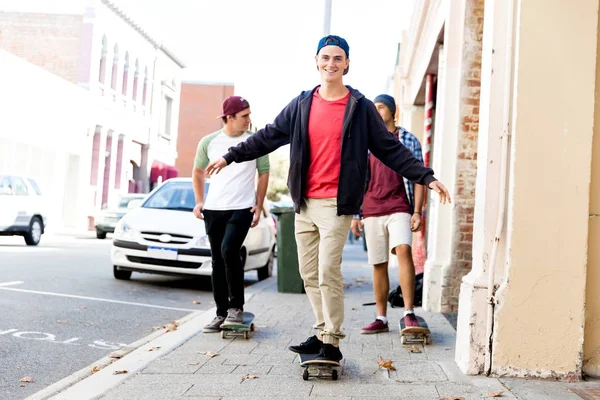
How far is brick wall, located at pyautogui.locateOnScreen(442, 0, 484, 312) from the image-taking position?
8.15 meters

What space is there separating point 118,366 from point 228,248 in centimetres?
154

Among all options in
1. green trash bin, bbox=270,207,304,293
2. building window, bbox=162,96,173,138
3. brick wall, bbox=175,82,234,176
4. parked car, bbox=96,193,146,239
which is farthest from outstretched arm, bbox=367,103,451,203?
brick wall, bbox=175,82,234,176

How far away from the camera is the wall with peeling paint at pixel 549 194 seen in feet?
15.6

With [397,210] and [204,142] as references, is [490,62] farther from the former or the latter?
[204,142]

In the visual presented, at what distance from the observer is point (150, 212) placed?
446 inches

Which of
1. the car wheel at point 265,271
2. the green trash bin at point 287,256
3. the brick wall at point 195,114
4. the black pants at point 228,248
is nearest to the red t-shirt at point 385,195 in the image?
the black pants at point 228,248

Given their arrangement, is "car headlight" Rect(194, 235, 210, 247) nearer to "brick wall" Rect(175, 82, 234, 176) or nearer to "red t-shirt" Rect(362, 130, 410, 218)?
"red t-shirt" Rect(362, 130, 410, 218)

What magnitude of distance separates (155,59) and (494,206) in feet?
137

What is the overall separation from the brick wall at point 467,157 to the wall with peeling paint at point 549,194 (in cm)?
333

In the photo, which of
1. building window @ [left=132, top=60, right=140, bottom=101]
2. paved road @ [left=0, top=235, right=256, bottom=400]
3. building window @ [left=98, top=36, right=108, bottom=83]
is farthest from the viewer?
building window @ [left=132, top=60, right=140, bottom=101]

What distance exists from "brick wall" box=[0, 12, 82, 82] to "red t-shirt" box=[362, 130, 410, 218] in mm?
31538

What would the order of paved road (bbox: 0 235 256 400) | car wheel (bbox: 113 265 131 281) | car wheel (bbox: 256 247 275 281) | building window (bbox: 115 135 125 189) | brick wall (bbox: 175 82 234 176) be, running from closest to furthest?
1. paved road (bbox: 0 235 256 400)
2. car wheel (bbox: 113 265 131 281)
3. car wheel (bbox: 256 247 275 281)
4. building window (bbox: 115 135 125 189)
5. brick wall (bbox: 175 82 234 176)

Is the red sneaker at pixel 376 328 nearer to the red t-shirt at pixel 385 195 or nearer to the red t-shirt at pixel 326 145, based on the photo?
the red t-shirt at pixel 385 195

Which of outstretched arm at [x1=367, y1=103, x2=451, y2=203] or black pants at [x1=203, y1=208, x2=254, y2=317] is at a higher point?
outstretched arm at [x1=367, y1=103, x2=451, y2=203]
